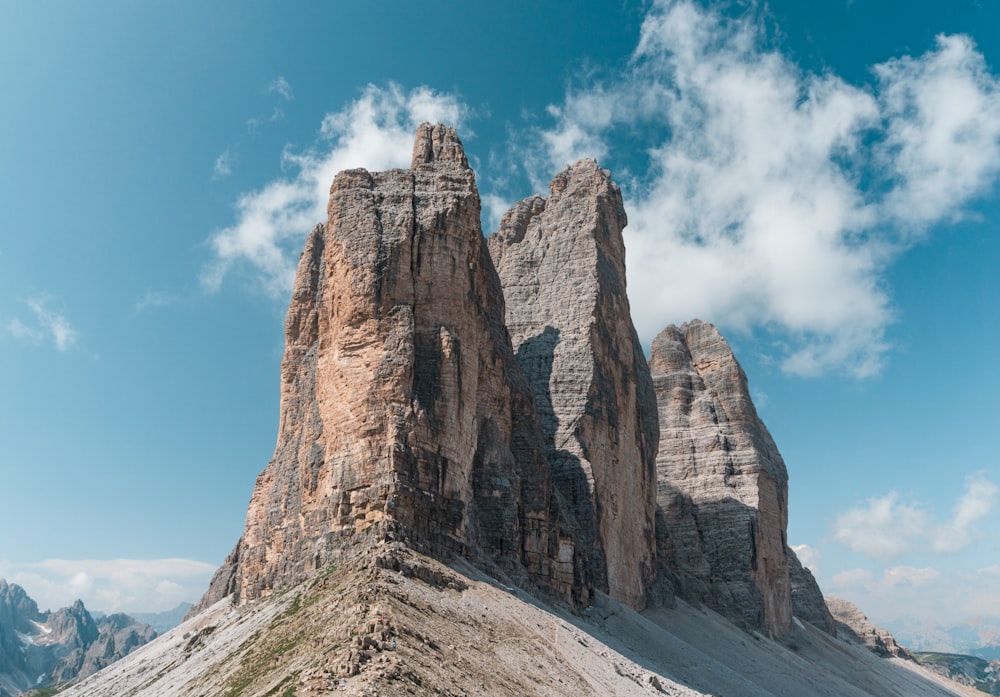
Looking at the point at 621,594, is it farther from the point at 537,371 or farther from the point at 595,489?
the point at 537,371

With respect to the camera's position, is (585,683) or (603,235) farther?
(603,235)

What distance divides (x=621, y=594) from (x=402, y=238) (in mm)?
32092

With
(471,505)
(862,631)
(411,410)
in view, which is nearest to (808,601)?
(862,631)

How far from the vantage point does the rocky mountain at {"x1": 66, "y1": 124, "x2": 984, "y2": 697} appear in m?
31.3

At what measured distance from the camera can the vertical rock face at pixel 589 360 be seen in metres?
62.5

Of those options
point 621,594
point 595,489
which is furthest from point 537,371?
point 621,594

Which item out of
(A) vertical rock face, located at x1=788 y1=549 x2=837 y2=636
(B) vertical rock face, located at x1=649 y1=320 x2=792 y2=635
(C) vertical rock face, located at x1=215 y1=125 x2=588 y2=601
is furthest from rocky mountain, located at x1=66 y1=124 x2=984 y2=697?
(A) vertical rock face, located at x1=788 y1=549 x2=837 y2=636

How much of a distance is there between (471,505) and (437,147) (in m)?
21.7

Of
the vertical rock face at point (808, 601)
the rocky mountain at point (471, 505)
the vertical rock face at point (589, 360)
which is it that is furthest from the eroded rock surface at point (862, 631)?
the vertical rock face at point (589, 360)

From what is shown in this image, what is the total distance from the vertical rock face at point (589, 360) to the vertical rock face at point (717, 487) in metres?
11.4

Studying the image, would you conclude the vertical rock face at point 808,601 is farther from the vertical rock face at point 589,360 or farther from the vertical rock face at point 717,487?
the vertical rock face at point 589,360

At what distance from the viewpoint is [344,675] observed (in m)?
23.7

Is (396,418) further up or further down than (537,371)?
further down

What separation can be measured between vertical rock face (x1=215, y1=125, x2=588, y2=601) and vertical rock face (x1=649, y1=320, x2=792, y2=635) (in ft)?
107
